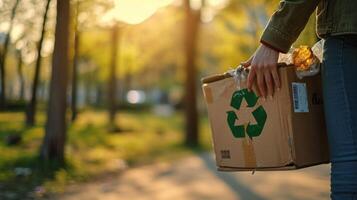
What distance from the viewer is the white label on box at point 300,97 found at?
245 centimetres

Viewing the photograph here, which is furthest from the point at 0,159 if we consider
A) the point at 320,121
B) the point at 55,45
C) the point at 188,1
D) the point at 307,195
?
the point at 188,1

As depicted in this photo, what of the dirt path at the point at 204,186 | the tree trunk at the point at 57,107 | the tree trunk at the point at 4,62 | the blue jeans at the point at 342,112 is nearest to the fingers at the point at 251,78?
the blue jeans at the point at 342,112

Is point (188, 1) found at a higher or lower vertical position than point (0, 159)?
higher

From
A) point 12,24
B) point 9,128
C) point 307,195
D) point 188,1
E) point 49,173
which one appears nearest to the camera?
point 307,195

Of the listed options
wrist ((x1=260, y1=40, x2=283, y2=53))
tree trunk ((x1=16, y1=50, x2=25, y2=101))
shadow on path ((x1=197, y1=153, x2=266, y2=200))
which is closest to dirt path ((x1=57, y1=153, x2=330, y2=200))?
shadow on path ((x1=197, y1=153, x2=266, y2=200))

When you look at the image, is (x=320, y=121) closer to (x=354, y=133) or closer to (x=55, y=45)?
(x=354, y=133)

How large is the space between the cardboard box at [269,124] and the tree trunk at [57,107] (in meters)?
6.81

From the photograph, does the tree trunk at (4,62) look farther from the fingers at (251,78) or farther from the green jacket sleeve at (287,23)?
the green jacket sleeve at (287,23)

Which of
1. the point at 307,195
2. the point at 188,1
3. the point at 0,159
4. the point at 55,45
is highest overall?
the point at 188,1

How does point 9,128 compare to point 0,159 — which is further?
point 9,128

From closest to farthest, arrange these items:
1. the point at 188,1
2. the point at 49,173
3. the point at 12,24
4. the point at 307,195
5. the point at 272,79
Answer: the point at 272,79 → the point at 307,195 → the point at 12,24 → the point at 49,173 → the point at 188,1

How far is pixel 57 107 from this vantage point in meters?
9.59

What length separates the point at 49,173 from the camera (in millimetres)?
8875

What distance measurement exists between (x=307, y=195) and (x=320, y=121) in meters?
4.65
